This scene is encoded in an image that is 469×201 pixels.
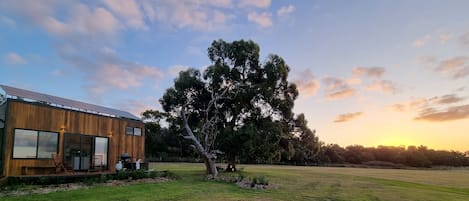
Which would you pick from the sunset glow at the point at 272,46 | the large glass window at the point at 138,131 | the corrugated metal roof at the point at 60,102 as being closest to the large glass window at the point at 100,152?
the corrugated metal roof at the point at 60,102

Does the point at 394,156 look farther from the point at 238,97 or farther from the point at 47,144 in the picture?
the point at 47,144

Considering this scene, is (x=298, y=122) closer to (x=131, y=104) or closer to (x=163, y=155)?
(x=131, y=104)

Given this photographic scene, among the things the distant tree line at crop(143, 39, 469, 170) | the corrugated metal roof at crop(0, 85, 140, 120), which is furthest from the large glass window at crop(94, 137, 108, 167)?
the distant tree line at crop(143, 39, 469, 170)

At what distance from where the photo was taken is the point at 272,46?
80.3 ft

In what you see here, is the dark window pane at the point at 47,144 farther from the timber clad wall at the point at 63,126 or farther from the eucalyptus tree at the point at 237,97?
the eucalyptus tree at the point at 237,97

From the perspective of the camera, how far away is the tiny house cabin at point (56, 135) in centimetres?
1198

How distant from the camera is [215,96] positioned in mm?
25688

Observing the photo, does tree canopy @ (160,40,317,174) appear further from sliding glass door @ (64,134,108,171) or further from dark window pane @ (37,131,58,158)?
dark window pane @ (37,131,58,158)

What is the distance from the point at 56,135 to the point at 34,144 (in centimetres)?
99

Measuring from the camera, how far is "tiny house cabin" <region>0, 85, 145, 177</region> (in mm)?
11977

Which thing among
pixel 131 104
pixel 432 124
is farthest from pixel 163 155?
pixel 432 124

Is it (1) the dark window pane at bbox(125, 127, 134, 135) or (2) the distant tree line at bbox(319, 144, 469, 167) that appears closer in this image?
(1) the dark window pane at bbox(125, 127, 134, 135)

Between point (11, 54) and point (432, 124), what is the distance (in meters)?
31.3

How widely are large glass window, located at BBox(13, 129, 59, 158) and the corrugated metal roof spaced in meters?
1.40
